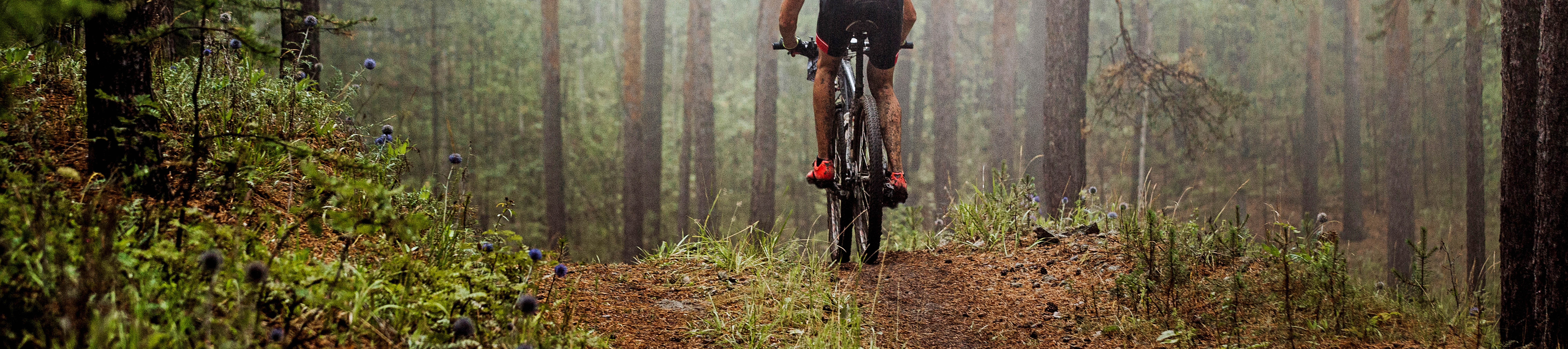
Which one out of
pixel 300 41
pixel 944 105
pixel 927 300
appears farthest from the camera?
pixel 944 105

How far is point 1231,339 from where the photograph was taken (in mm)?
3021

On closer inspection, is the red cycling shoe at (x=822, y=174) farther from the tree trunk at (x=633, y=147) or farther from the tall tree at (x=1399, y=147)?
the tall tree at (x=1399, y=147)

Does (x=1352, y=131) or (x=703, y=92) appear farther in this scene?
(x=1352, y=131)

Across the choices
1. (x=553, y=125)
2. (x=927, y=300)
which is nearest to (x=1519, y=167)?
(x=927, y=300)

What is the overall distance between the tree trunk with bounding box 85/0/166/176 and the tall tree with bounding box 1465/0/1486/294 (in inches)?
533

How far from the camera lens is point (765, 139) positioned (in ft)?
57.0

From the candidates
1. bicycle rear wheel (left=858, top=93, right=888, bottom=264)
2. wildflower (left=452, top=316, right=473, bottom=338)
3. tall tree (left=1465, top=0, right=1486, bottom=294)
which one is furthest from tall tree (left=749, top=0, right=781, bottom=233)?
wildflower (left=452, top=316, right=473, bottom=338)

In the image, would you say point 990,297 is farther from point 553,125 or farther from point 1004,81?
point 1004,81

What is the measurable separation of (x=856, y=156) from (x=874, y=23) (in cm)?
80

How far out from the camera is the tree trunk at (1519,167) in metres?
3.96

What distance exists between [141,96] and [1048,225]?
5.02 m

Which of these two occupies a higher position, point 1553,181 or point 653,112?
point 653,112

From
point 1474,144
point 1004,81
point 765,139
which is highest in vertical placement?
point 1004,81

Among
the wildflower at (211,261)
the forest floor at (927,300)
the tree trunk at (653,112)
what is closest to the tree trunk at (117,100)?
the wildflower at (211,261)
